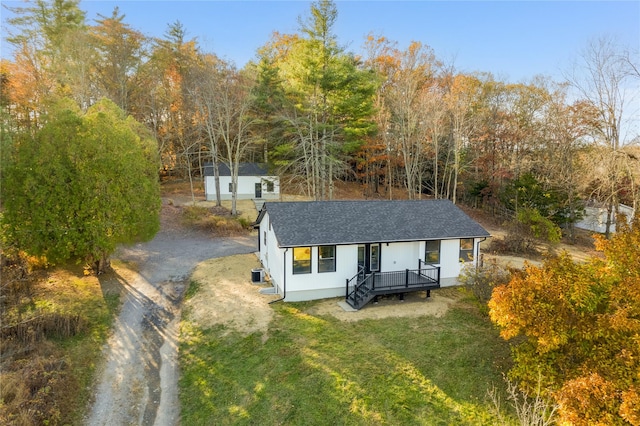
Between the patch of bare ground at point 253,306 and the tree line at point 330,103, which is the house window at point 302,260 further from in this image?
the tree line at point 330,103

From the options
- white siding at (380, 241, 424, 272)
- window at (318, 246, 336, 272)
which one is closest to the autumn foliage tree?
white siding at (380, 241, 424, 272)

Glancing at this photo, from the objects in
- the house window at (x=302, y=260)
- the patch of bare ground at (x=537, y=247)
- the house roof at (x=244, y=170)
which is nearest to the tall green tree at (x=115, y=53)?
the house roof at (x=244, y=170)

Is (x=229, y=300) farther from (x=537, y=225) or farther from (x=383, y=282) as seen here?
(x=537, y=225)

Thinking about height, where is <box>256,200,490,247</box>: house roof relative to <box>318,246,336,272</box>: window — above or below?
above

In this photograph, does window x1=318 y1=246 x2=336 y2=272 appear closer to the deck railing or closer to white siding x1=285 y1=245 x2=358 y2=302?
white siding x1=285 y1=245 x2=358 y2=302

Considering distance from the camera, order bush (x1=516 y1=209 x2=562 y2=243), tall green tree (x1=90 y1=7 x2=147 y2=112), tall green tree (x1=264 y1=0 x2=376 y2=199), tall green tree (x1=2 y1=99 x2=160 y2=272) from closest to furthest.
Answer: tall green tree (x1=2 y1=99 x2=160 y2=272)
bush (x1=516 y1=209 x2=562 y2=243)
tall green tree (x1=264 y1=0 x2=376 y2=199)
tall green tree (x1=90 y1=7 x2=147 y2=112)

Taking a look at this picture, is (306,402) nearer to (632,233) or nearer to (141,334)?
(141,334)

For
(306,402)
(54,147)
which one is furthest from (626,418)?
(54,147)

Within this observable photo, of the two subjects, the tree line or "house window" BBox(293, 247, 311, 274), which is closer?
"house window" BBox(293, 247, 311, 274)
